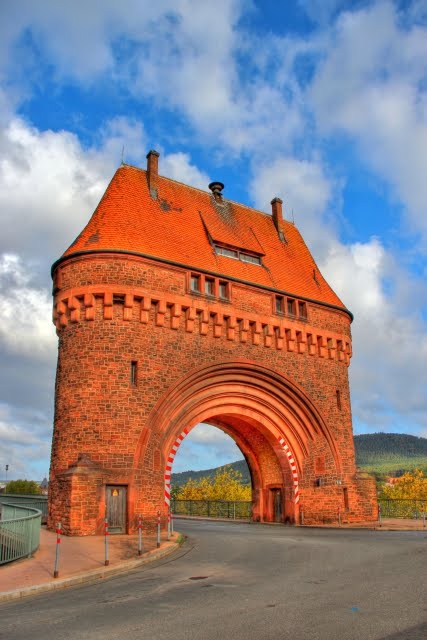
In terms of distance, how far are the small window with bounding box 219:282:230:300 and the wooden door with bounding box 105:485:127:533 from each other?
28.0 ft

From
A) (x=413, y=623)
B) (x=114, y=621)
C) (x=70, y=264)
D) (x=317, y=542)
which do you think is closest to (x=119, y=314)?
(x=70, y=264)

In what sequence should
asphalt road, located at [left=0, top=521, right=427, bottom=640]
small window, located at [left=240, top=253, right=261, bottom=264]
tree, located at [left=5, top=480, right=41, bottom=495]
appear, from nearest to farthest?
asphalt road, located at [left=0, top=521, right=427, bottom=640] → small window, located at [left=240, top=253, right=261, bottom=264] → tree, located at [left=5, top=480, right=41, bottom=495]

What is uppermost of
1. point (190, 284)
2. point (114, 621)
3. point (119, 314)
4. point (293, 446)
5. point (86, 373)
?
point (190, 284)

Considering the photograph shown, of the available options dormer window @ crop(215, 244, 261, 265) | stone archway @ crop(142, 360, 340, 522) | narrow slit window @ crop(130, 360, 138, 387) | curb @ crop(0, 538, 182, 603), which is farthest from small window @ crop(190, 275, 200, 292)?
curb @ crop(0, 538, 182, 603)

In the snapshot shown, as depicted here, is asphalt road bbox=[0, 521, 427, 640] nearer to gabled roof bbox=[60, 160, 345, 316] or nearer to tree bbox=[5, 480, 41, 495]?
gabled roof bbox=[60, 160, 345, 316]

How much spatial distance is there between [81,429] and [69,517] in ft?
9.25

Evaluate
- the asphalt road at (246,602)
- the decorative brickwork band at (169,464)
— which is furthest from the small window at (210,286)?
the asphalt road at (246,602)

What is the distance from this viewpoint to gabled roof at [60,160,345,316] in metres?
22.3

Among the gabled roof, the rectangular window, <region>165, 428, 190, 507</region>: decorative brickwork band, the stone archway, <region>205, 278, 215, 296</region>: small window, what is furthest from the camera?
the rectangular window

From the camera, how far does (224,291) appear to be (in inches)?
938

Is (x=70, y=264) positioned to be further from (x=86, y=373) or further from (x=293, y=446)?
(x=293, y=446)

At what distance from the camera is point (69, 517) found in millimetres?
17781

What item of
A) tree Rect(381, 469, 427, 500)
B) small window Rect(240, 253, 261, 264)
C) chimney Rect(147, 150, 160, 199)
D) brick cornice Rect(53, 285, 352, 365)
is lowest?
tree Rect(381, 469, 427, 500)

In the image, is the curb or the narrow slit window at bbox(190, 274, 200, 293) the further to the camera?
the narrow slit window at bbox(190, 274, 200, 293)
